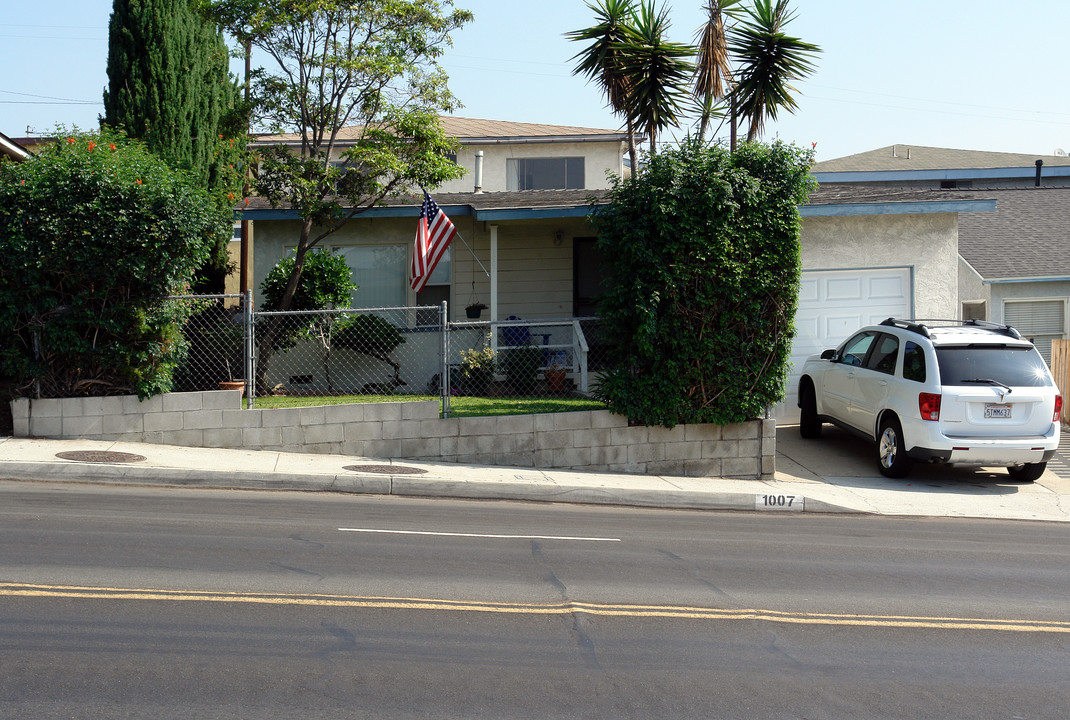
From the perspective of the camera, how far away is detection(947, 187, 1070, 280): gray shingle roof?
61.8ft

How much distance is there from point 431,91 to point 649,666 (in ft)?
38.5

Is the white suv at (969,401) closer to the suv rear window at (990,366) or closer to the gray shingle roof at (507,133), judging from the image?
the suv rear window at (990,366)

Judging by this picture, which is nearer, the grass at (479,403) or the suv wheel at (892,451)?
the suv wheel at (892,451)

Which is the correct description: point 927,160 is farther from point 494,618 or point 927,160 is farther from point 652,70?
point 494,618

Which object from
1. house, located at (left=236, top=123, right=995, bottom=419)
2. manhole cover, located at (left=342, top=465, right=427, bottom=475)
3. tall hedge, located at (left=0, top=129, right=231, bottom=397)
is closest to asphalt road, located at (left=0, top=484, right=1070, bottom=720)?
manhole cover, located at (left=342, top=465, right=427, bottom=475)

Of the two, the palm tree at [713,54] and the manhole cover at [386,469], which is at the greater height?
the palm tree at [713,54]

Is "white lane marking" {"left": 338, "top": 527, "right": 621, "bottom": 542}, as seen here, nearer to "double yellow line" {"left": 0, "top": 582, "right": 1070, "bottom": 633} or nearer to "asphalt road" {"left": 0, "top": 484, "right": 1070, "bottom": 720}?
"asphalt road" {"left": 0, "top": 484, "right": 1070, "bottom": 720}

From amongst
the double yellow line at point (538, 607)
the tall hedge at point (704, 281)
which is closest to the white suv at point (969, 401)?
the tall hedge at point (704, 281)

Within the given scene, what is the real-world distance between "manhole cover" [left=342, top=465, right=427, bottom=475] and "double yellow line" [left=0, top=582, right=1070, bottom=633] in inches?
198

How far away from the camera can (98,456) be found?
35.5 feet

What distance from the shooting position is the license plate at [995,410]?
1173 centimetres

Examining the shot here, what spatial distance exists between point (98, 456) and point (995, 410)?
1084 cm

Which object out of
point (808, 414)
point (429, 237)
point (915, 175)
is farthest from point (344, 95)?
point (915, 175)

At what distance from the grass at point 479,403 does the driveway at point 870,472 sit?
3.06 metres
